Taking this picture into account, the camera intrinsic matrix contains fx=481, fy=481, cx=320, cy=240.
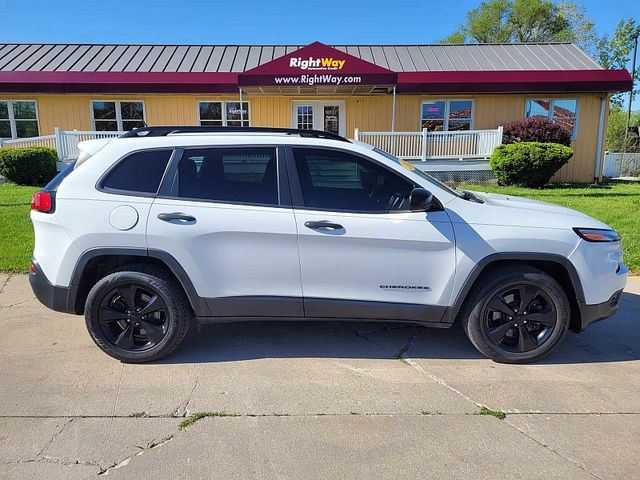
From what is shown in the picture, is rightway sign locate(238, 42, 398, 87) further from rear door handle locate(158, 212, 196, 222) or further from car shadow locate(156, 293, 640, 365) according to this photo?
rear door handle locate(158, 212, 196, 222)

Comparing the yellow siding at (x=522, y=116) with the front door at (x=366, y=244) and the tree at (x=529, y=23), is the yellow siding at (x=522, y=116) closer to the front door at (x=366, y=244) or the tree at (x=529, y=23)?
the front door at (x=366, y=244)

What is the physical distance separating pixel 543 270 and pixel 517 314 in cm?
42

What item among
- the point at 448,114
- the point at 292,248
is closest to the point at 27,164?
the point at 292,248

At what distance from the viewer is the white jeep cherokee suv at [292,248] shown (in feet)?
11.9

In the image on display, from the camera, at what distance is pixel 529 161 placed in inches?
552

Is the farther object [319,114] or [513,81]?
[319,114]

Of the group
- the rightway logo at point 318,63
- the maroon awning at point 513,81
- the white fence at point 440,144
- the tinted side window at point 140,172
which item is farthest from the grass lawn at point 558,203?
the rightway logo at point 318,63

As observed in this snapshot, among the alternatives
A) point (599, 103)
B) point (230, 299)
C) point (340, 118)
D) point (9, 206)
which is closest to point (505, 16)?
point (599, 103)

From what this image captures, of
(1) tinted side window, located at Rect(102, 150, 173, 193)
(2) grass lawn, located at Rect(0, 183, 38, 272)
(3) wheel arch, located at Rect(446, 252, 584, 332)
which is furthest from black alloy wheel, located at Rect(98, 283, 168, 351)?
(2) grass lawn, located at Rect(0, 183, 38, 272)

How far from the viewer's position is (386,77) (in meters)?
14.3

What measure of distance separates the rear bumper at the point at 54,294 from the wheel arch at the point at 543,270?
9.69 feet

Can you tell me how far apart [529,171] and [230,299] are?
41.9 ft

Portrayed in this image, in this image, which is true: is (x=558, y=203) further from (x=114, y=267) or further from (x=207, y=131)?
(x=114, y=267)

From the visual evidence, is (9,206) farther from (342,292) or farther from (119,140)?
(342,292)
